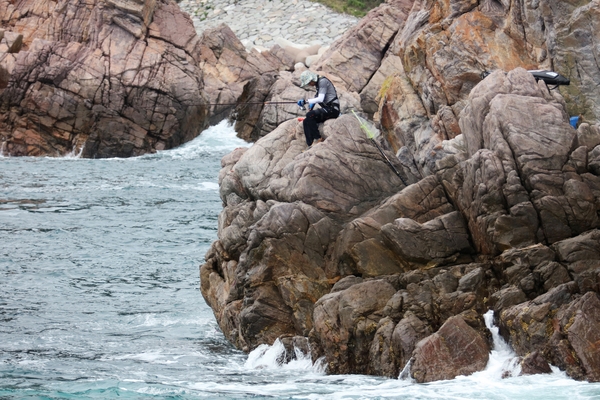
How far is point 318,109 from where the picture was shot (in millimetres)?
17172

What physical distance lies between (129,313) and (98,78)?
23.1 meters

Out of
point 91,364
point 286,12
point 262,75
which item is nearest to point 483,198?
point 91,364

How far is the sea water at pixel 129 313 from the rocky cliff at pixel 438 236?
0.44m

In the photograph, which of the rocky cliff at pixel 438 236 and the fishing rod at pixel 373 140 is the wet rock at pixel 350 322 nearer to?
the rocky cliff at pixel 438 236

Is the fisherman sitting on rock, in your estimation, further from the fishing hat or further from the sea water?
the sea water

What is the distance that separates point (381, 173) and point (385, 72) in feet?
88.9

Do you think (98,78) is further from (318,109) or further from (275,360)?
(275,360)

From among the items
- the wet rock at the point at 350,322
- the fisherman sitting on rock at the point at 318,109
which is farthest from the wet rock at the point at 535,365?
the fisherman sitting on rock at the point at 318,109

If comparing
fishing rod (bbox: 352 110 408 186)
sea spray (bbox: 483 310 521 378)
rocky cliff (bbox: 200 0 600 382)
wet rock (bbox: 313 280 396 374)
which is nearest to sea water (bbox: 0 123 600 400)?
sea spray (bbox: 483 310 521 378)

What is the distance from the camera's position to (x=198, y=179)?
35.0 metres

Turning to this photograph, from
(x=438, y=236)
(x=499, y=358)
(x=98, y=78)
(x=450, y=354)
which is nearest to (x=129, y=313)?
(x=438, y=236)

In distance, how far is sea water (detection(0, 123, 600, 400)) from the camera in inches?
498

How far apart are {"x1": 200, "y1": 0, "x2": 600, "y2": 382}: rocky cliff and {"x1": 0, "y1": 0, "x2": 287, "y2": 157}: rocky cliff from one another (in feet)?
73.3

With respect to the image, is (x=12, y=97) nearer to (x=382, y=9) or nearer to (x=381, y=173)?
(x=382, y=9)
